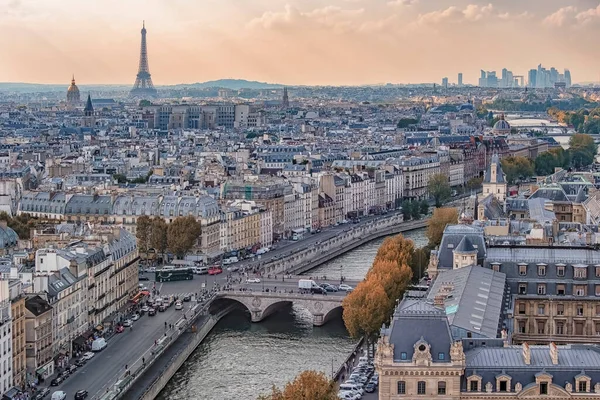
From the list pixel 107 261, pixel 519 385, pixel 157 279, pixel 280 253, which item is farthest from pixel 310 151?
pixel 519 385

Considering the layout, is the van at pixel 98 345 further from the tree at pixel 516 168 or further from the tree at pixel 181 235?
the tree at pixel 516 168

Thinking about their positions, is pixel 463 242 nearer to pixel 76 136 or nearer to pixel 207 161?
pixel 207 161

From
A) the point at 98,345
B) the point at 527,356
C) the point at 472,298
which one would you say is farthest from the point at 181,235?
the point at 527,356

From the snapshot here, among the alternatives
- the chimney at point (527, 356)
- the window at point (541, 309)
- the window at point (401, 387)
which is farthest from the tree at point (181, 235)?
the chimney at point (527, 356)

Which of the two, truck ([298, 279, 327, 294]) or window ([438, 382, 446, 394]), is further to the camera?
truck ([298, 279, 327, 294])

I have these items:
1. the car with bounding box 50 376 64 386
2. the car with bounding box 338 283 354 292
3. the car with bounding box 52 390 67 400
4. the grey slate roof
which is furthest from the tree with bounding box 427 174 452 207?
the car with bounding box 52 390 67 400

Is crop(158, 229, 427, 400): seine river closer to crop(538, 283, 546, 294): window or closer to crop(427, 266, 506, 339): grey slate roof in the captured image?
crop(427, 266, 506, 339): grey slate roof

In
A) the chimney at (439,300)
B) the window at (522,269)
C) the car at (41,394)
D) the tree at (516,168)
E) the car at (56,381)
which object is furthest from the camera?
the tree at (516,168)
